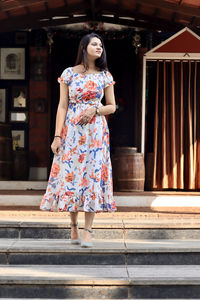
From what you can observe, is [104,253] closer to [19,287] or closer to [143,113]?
[19,287]

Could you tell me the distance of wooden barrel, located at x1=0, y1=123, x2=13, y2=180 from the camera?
7531 mm

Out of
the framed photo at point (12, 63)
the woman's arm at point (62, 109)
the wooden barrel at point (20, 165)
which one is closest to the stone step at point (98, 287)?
the woman's arm at point (62, 109)

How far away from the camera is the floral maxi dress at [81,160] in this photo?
386 cm

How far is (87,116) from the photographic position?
3.87 meters

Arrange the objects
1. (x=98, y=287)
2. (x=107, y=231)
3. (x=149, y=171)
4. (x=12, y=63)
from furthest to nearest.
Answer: (x=12, y=63), (x=149, y=171), (x=107, y=231), (x=98, y=287)

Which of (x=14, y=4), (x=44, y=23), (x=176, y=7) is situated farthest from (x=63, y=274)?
(x=44, y=23)

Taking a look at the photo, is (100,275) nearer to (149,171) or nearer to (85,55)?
(85,55)

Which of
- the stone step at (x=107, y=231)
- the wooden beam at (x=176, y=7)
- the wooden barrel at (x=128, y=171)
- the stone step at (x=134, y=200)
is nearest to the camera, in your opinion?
the stone step at (x=107, y=231)

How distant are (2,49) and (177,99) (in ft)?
9.99

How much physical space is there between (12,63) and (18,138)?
121 cm

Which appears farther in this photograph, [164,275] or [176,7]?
[176,7]

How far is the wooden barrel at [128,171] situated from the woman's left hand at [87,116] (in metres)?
2.74

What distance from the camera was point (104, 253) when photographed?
3.84 m

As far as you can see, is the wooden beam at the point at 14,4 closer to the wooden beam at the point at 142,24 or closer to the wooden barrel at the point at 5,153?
the wooden beam at the point at 142,24
